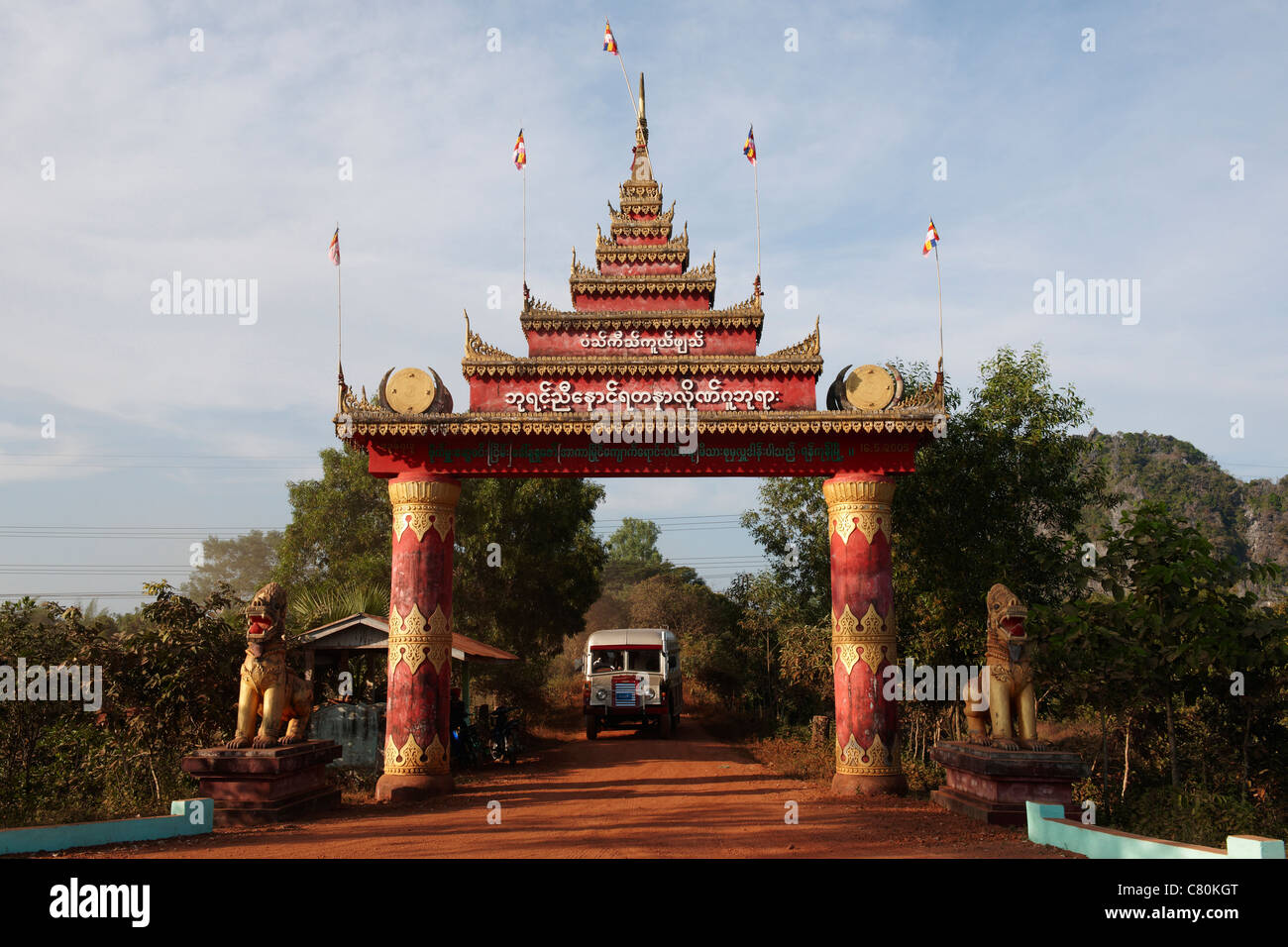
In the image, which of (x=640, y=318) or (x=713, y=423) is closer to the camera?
(x=713, y=423)

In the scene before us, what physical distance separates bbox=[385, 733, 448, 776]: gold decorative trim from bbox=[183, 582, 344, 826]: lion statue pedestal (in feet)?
3.84

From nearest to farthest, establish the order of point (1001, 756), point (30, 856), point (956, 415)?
point (30, 856)
point (1001, 756)
point (956, 415)

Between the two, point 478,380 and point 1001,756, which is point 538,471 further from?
point 1001,756

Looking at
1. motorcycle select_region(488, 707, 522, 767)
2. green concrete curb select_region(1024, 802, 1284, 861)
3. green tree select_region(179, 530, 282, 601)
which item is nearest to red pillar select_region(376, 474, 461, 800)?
motorcycle select_region(488, 707, 522, 767)

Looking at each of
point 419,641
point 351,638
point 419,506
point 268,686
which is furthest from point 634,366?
point 351,638

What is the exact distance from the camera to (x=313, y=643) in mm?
18500

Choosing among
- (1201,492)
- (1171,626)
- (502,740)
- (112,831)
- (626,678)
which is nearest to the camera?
(112,831)

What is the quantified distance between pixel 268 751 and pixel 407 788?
3.08m

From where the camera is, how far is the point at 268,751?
456 inches

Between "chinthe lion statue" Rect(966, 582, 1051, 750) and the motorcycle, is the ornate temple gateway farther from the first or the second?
the motorcycle

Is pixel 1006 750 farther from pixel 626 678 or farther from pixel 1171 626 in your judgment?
pixel 626 678

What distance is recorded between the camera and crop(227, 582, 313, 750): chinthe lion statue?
39.2ft
